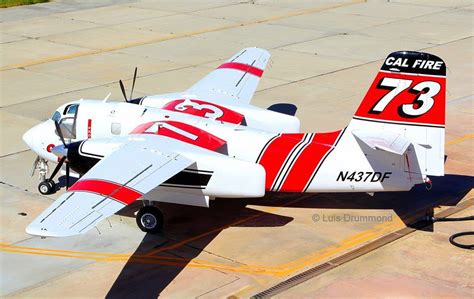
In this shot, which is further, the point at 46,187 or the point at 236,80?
the point at 236,80

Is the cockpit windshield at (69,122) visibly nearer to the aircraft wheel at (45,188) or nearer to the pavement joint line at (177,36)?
the aircraft wheel at (45,188)

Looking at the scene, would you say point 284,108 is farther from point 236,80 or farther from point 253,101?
point 236,80

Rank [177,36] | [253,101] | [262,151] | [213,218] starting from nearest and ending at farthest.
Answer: [262,151]
[213,218]
[253,101]
[177,36]

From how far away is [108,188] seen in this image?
18641 mm

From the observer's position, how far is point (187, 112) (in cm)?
2448

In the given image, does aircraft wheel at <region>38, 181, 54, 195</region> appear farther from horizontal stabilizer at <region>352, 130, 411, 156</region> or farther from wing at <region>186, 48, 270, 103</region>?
horizontal stabilizer at <region>352, 130, 411, 156</region>

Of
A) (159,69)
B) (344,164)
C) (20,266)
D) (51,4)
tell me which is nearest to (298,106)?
(159,69)

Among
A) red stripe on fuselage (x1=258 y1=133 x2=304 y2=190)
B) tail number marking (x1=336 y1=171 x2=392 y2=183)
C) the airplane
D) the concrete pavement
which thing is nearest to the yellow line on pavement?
the concrete pavement

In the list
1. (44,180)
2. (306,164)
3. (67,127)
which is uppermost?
(67,127)

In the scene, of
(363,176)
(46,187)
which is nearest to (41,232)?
(46,187)

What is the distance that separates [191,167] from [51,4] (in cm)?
3399

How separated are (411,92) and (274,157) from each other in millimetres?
3919

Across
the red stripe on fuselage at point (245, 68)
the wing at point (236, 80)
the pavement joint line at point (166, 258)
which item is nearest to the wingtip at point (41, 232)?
the pavement joint line at point (166, 258)

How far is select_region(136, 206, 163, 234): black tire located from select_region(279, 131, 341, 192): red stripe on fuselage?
3367mm
